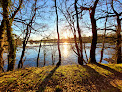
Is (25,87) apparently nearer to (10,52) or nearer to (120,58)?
(10,52)

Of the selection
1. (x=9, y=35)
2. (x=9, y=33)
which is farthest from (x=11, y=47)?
(x=9, y=33)

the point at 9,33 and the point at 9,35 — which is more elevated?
the point at 9,33

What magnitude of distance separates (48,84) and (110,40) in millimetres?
9919

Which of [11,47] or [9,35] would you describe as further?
[11,47]

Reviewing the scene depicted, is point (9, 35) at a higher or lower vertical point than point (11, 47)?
higher

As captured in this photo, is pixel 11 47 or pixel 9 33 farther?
pixel 11 47

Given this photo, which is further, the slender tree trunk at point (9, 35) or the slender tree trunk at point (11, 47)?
the slender tree trunk at point (11, 47)

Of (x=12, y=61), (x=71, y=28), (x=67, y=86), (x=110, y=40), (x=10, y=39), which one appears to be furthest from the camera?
(x=110, y=40)

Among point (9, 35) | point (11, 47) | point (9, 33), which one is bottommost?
point (11, 47)

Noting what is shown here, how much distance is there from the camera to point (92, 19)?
5598mm

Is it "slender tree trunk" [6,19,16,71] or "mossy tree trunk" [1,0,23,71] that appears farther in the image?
"slender tree trunk" [6,19,16,71]

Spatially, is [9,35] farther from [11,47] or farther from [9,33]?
[11,47]

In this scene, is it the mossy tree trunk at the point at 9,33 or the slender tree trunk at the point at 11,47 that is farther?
the slender tree trunk at the point at 11,47

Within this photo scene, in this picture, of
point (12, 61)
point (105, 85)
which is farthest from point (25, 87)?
point (105, 85)
